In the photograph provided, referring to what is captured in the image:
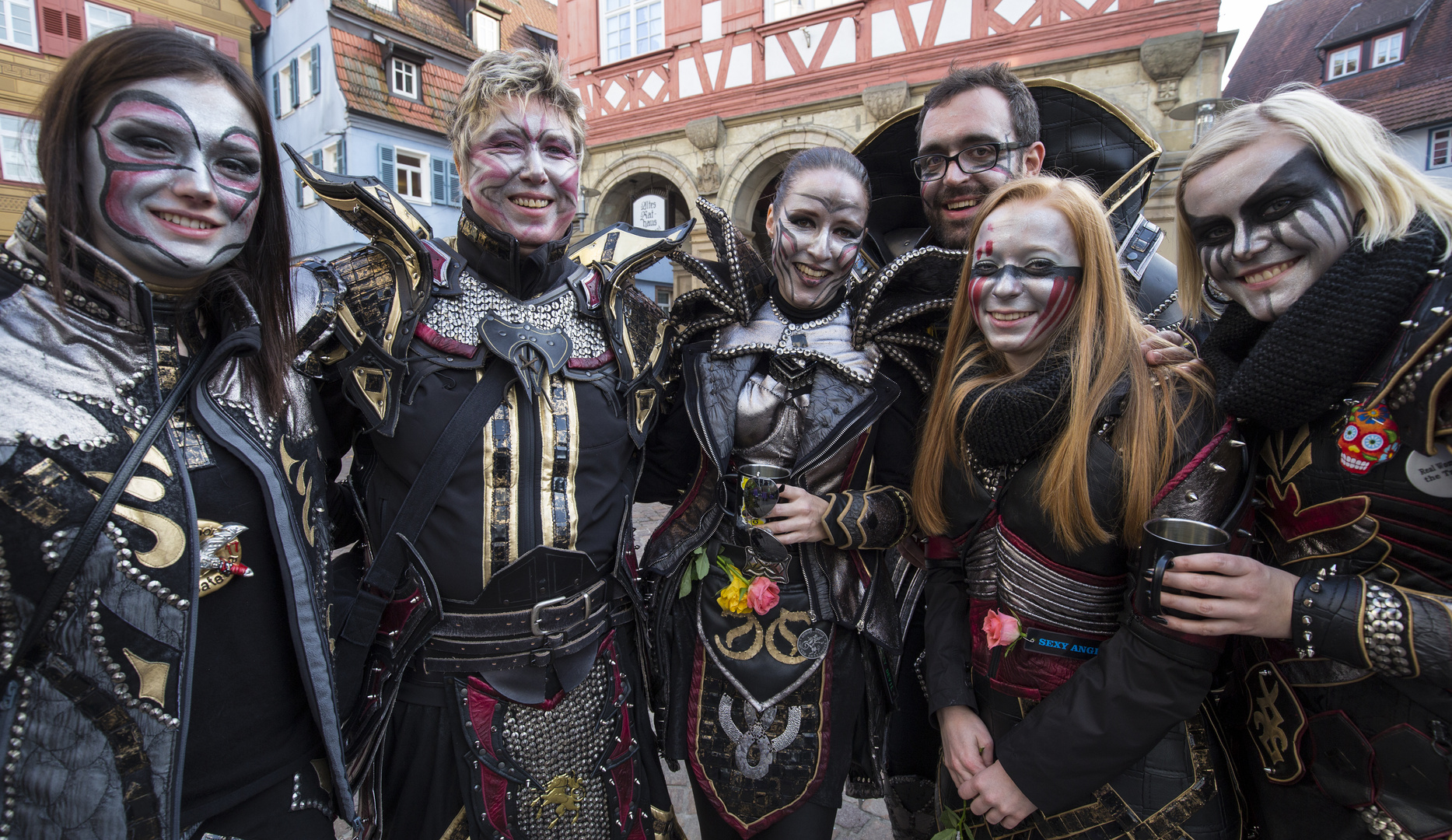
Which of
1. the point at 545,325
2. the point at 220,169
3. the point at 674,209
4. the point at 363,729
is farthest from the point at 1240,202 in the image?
the point at 674,209

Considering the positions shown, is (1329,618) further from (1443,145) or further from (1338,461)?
(1443,145)

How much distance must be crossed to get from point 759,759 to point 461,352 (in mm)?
1420

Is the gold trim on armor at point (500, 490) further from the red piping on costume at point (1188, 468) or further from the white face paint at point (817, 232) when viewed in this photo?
the red piping on costume at point (1188, 468)

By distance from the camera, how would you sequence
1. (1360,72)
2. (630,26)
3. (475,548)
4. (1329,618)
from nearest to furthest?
(1329,618), (475,548), (630,26), (1360,72)

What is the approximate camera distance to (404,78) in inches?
599

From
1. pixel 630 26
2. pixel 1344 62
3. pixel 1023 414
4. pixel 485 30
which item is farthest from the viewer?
pixel 485 30

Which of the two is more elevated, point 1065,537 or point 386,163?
point 386,163

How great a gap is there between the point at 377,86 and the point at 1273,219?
54.5 feet

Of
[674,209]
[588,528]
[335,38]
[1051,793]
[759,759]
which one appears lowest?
[759,759]

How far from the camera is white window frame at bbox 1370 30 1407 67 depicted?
15.2 m

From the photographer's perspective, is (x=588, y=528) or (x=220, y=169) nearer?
(x=220, y=169)

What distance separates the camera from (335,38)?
1395cm

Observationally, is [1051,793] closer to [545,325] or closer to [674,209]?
[545,325]

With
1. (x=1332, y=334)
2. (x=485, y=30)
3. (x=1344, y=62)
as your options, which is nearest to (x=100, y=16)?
(x=485, y=30)
